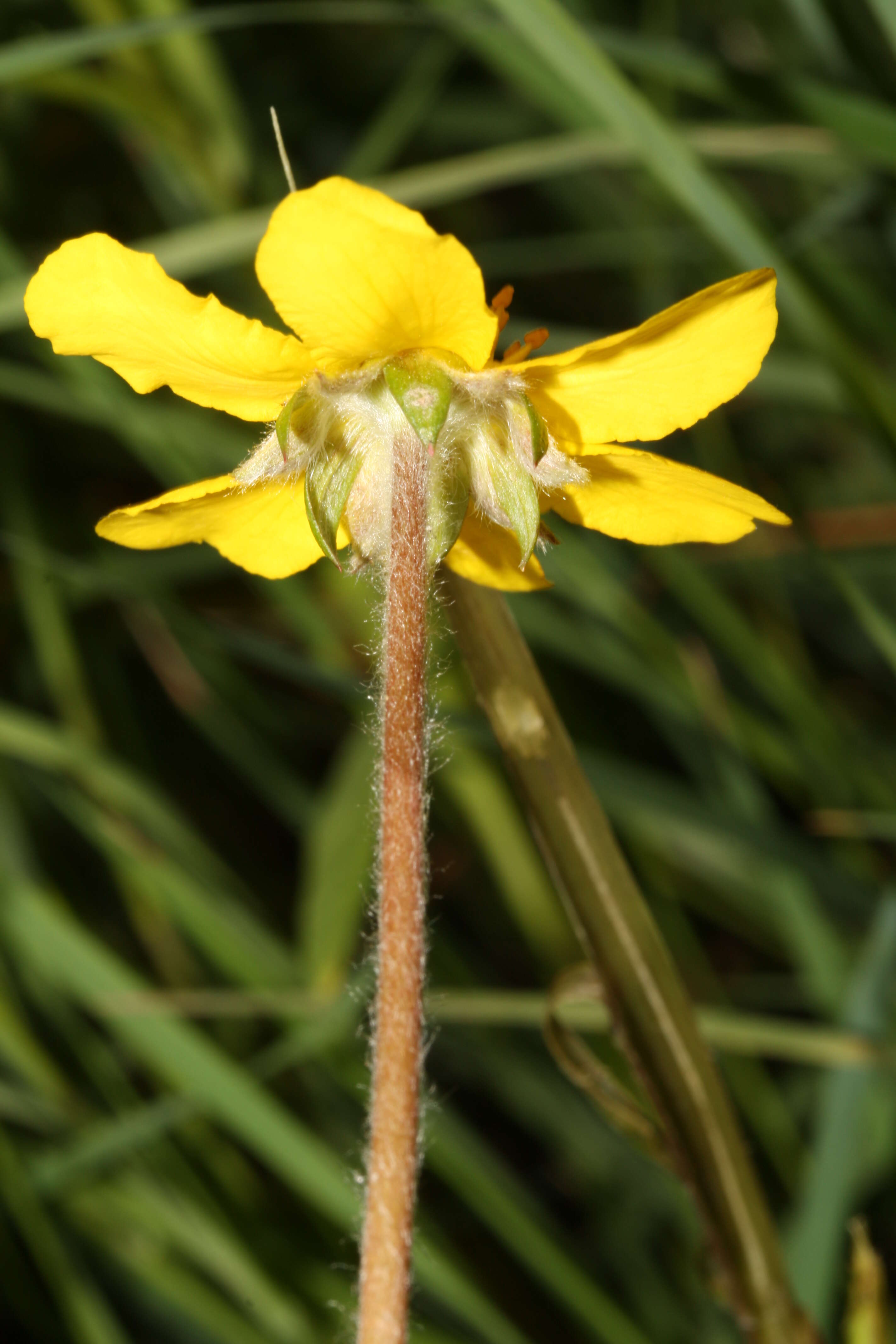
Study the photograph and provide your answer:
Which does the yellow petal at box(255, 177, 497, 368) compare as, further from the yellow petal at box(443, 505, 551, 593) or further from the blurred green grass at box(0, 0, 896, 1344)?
the blurred green grass at box(0, 0, 896, 1344)

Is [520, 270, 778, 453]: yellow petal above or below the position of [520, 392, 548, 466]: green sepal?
above

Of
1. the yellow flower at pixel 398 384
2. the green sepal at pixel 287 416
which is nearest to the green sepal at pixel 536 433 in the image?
the yellow flower at pixel 398 384

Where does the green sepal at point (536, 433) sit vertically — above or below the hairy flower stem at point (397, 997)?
above

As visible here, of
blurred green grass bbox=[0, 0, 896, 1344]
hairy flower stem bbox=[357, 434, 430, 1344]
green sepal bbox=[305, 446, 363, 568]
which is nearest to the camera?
hairy flower stem bbox=[357, 434, 430, 1344]

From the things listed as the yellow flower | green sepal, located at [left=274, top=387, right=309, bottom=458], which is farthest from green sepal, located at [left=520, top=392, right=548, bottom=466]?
green sepal, located at [left=274, top=387, right=309, bottom=458]

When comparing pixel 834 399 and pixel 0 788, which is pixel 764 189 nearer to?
pixel 834 399

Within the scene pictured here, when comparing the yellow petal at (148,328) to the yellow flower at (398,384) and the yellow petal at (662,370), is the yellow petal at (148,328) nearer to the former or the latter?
the yellow flower at (398,384)

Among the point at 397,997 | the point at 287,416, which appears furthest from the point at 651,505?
the point at 397,997
